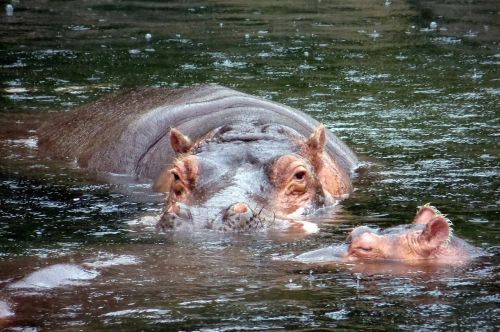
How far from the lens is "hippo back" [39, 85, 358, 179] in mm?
9453

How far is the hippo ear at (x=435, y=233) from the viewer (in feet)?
19.3

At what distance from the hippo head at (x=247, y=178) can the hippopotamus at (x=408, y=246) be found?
91cm

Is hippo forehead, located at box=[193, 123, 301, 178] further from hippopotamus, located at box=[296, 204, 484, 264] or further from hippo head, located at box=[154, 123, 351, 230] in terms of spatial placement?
hippopotamus, located at box=[296, 204, 484, 264]

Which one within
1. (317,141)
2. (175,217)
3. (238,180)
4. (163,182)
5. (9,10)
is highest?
(9,10)

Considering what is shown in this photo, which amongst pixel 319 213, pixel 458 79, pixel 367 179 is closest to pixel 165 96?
pixel 367 179

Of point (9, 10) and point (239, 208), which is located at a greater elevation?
point (9, 10)

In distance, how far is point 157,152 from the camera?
9.59 metres

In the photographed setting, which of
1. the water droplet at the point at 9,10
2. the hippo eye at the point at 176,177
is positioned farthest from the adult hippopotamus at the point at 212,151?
the water droplet at the point at 9,10

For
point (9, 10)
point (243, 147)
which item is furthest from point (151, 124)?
point (9, 10)

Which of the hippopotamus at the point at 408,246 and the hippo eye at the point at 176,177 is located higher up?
the hippo eye at the point at 176,177

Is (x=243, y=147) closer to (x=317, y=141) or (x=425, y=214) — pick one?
(x=317, y=141)

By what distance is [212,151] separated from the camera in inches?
319

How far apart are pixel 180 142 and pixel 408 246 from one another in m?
2.88

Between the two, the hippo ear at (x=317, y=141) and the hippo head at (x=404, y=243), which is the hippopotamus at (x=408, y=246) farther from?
the hippo ear at (x=317, y=141)
